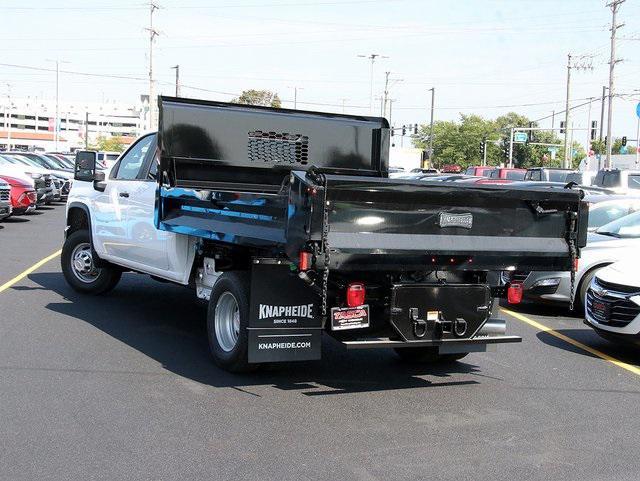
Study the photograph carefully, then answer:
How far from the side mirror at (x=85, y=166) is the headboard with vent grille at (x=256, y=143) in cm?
216

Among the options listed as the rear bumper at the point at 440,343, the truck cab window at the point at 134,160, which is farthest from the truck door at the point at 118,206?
the rear bumper at the point at 440,343

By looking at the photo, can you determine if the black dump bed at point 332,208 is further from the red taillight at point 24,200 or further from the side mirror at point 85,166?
the red taillight at point 24,200

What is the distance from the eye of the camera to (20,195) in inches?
827

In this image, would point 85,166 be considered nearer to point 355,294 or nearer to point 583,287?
point 355,294

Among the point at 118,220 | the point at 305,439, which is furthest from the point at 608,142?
the point at 305,439

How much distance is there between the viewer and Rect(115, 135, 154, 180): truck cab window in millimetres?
9344

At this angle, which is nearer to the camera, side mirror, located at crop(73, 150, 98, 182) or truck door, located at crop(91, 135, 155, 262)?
truck door, located at crop(91, 135, 155, 262)

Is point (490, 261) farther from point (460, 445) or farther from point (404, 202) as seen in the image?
point (460, 445)

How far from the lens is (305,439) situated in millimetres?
5312

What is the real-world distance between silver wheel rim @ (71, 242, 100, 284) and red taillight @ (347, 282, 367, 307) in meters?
5.56

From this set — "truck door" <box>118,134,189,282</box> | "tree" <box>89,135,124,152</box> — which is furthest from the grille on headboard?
"tree" <box>89,135,124,152</box>

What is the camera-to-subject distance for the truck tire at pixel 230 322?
6570mm

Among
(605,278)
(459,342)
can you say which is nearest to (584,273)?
(605,278)

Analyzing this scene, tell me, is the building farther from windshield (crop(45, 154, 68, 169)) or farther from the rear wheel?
the rear wheel
